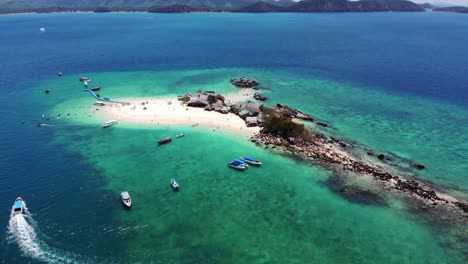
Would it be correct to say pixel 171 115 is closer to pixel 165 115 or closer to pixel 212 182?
pixel 165 115

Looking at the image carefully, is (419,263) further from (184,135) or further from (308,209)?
(184,135)

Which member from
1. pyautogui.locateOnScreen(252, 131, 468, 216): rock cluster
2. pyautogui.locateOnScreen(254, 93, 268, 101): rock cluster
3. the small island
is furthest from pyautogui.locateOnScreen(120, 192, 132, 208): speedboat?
pyautogui.locateOnScreen(254, 93, 268, 101): rock cluster

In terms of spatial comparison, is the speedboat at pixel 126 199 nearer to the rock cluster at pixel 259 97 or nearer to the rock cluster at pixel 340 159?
the rock cluster at pixel 340 159

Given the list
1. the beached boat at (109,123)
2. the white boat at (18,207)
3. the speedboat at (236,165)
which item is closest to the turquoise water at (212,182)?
the white boat at (18,207)

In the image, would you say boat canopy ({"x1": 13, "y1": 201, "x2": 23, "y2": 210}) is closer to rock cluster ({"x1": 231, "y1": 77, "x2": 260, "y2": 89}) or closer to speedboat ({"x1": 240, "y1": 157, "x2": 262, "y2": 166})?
speedboat ({"x1": 240, "y1": 157, "x2": 262, "y2": 166})

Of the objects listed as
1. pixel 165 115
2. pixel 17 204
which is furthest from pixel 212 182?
pixel 165 115

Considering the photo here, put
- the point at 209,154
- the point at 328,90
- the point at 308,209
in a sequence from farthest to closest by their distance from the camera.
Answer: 1. the point at 328,90
2. the point at 209,154
3. the point at 308,209

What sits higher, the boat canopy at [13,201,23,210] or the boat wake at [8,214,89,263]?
the boat canopy at [13,201,23,210]

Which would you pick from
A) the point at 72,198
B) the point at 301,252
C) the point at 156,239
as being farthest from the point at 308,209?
the point at 72,198
